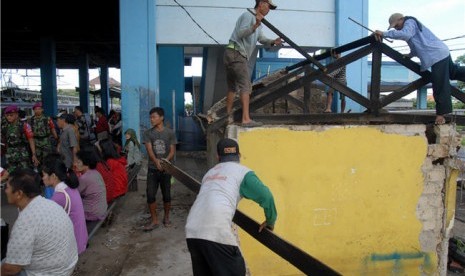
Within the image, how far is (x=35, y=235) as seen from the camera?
2.39 m

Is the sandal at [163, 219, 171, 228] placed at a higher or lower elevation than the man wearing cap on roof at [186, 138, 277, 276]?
lower

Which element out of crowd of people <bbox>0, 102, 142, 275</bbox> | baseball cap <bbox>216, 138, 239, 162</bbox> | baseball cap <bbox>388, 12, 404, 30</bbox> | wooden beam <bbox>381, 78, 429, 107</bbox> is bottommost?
crowd of people <bbox>0, 102, 142, 275</bbox>

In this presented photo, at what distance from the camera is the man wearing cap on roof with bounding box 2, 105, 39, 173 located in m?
6.29

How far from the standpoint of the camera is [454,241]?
5.19 metres

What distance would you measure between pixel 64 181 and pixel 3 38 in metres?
14.8

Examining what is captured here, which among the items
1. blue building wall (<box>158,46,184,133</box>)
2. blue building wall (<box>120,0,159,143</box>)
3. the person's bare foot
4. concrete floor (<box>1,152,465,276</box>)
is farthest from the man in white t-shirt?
blue building wall (<box>158,46,184,133</box>)

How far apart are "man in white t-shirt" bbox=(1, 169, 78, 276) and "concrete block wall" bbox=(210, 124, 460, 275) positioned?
5.93 ft

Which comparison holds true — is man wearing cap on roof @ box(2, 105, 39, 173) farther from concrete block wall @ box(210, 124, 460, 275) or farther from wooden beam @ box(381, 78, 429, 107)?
wooden beam @ box(381, 78, 429, 107)

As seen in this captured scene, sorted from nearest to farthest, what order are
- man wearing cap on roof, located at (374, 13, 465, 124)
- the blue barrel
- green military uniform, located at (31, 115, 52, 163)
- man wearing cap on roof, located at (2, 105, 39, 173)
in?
man wearing cap on roof, located at (374, 13, 465, 124) → man wearing cap on roof, located at (2, 105, 39, 173) → green military uniform, located at (31, 115, 52, 163) → the blue barrel

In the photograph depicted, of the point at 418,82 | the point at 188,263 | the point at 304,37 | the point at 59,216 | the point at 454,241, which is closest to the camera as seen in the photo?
the point at 59,216

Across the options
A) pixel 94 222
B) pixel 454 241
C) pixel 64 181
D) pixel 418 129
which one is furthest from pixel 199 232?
pixel 454 241

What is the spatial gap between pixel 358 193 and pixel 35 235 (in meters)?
3.10

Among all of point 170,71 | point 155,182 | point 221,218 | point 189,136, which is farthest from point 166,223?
point 170,71

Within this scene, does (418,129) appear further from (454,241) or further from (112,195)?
(112,195)
